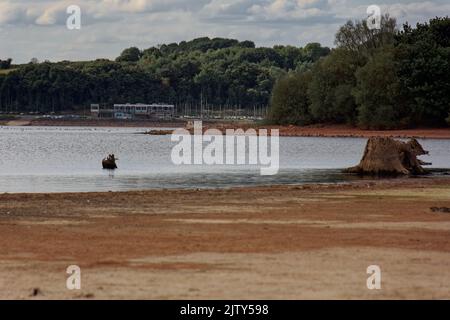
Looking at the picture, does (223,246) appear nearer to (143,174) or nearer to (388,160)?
(388,160)

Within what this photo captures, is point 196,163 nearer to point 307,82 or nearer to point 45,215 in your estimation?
point 45,215

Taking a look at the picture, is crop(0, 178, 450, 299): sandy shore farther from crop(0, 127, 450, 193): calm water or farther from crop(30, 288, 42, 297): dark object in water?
crop(0, 127, 450, 193): calm water

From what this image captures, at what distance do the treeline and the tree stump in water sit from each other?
79388mm

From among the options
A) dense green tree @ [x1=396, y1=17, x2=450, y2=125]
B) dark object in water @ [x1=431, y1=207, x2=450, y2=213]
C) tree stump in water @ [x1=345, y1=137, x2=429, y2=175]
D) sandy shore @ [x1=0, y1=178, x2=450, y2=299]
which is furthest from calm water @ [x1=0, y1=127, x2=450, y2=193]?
dense green tree @ [x1=396, y1=17, x2=450, y2=125]

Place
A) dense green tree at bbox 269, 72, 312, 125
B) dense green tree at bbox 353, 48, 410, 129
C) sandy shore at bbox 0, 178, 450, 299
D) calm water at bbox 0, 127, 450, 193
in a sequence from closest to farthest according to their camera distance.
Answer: sandy shore at bbox 0, 178, 450, 299 → calm water at bbox 0, 127, 450, 193 → dense green tree at bbox 353, 48, 410, 129 → dense green tree at bbox 269, 72, 312, 125

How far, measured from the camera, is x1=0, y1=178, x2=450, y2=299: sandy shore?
17812 millimetres

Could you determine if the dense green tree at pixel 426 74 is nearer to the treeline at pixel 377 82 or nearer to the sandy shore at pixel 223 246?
the treeline at pixel 377 82

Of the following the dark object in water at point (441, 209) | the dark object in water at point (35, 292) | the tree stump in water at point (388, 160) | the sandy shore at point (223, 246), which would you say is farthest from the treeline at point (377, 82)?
the dark object in water at point (35, 292)

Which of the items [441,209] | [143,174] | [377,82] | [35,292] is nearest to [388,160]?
[143,174]

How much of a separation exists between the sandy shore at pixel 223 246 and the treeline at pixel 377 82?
102m

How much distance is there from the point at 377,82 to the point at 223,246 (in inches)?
4863

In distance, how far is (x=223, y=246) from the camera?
2311 centimetres

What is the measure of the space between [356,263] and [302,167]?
46313mm
